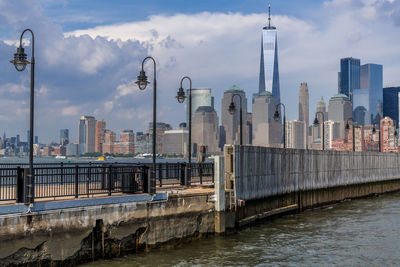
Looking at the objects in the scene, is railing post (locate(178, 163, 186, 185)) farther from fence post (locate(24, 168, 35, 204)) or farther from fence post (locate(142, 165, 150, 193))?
fence post (locate(24, 168, 35, 204))

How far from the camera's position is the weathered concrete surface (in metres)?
16.0

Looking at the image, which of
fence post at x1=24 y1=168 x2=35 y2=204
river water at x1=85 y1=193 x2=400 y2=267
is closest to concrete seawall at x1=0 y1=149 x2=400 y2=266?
fence post at x1=24 y1=168 x2=35 y2=204

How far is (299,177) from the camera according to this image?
35.3 meters

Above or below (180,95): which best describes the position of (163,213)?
below

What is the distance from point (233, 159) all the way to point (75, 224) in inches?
405

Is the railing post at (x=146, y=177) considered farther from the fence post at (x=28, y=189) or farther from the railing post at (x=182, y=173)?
the fence post at (x=28, y=189)

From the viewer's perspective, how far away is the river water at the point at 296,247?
19.6 metres

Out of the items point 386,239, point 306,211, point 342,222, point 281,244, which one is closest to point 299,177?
point 306,211

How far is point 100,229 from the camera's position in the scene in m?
18.5

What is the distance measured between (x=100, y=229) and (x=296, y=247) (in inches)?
370

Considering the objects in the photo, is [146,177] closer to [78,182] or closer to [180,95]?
[78,182]

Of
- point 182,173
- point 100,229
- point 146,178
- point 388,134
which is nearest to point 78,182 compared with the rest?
point 100,229

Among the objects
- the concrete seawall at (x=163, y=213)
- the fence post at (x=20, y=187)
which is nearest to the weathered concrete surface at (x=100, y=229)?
the concrete seawall at (x=163, y=213)

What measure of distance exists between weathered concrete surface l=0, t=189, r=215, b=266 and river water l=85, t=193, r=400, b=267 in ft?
1.86
